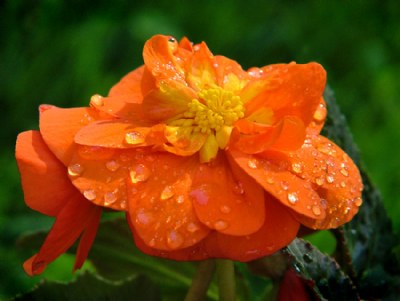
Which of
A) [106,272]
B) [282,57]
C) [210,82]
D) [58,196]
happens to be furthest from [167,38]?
[282,57]

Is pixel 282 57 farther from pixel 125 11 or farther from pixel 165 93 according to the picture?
pixel 165 93

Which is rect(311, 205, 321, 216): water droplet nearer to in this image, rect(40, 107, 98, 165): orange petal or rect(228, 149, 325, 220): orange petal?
rect(228, 149, 325, 220): orange petal

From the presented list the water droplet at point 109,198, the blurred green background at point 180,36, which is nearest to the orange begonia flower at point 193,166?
the water droplet at point 109,198

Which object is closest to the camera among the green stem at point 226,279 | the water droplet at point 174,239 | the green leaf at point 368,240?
the water droplet at point 174,239

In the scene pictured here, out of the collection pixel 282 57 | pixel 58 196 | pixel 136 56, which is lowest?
pixel 136 56

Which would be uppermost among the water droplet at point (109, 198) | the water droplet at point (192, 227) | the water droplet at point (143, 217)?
the water droplet at point (192, 227)

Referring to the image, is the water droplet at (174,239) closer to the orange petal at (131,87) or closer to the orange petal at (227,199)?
the orange petal at (227,199)
